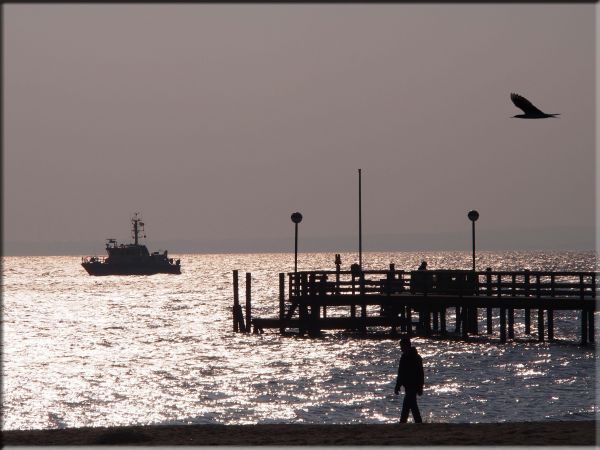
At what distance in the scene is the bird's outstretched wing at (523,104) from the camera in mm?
16891

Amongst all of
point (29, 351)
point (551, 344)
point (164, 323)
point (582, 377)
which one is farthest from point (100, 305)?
point (582, 377)

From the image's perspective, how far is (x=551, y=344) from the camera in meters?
44.2

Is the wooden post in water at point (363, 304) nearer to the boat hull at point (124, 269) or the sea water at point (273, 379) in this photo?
the sea water at point (273, 379)

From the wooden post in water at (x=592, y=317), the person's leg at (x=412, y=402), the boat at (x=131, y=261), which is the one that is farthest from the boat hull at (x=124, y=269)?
the person's leg at (x=412, y=402)

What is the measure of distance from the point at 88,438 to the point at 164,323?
53.1 metres

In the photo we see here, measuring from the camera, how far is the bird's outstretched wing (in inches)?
665

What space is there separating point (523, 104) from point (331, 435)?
6021mm

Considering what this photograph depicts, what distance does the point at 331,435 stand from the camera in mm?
18391

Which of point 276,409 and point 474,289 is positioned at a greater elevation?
point 474,289

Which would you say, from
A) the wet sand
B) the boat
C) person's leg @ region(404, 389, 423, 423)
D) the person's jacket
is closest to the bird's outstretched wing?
the wet sand

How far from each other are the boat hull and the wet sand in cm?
14592

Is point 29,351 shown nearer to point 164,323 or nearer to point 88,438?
point 164,323

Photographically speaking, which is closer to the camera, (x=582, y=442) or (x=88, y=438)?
(x=582, y=442)

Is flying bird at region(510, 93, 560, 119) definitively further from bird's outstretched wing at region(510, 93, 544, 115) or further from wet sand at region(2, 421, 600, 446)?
wet sand at region(2, 421, 600, 446)
